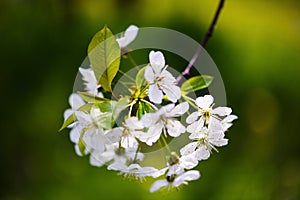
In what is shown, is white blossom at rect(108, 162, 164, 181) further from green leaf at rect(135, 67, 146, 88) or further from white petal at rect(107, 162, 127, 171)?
green leaf at rect(135, 67, 146, 88)

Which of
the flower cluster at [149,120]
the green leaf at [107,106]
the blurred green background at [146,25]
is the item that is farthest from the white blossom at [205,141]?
the blurred green background at [146,25]

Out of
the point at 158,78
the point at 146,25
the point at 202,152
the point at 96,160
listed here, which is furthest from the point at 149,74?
the point at 146,25

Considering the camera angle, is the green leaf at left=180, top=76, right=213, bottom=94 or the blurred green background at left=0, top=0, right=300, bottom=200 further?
the blurred green background at left=0, top=0, right=300, bottom=200

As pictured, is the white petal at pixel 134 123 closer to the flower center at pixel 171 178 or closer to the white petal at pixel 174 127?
the white petal at pixel 174 127

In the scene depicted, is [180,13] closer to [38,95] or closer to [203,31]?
[203,31]

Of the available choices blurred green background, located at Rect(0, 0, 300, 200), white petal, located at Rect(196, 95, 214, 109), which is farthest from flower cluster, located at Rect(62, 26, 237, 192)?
blurred green background, located at Rect(0, 0, 300, 200)
